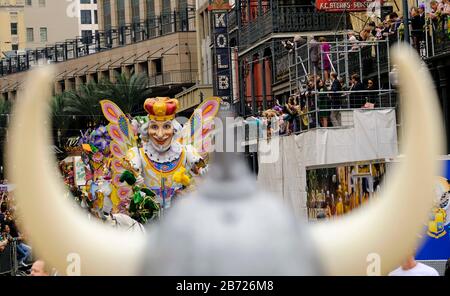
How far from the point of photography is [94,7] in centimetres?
11069

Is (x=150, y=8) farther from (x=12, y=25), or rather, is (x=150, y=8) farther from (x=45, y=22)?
(x=12, y=25)

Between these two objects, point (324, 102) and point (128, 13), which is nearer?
point (324, 102)

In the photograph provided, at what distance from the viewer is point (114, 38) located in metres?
72.2

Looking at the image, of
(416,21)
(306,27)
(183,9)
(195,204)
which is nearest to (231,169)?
(195,204)

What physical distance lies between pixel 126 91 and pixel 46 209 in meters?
53.4

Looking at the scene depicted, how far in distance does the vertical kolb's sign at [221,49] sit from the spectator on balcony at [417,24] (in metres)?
20.6

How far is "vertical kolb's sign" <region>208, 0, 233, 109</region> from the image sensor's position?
4503 cm

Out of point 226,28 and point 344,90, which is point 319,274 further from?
point 226,28

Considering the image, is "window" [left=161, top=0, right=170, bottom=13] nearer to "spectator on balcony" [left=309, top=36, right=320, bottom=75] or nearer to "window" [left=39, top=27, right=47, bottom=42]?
"window" [left=39, top=27, right=47, bottom=42]

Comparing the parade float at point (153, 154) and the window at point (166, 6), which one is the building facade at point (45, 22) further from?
the parade float at point (153, 154)

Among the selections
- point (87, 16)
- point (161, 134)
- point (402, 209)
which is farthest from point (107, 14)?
point (402, 209)

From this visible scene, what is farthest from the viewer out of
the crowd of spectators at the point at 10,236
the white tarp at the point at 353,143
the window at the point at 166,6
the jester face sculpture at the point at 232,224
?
the window at the point at 166,6

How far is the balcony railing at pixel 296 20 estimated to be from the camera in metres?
35.2

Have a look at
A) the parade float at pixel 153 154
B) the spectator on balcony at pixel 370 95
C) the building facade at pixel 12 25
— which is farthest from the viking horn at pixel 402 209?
the building facade at pixel 12 25
